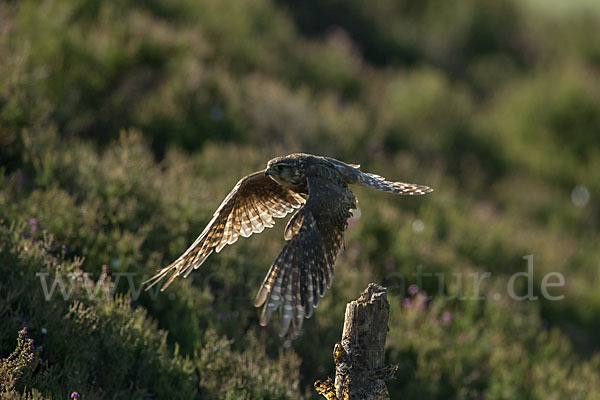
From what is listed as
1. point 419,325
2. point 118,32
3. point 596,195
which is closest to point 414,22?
point 596,195

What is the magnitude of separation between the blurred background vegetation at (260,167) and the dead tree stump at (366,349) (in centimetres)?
142

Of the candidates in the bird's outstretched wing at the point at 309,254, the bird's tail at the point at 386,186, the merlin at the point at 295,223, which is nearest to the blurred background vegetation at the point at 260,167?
the merlin at the point at 295,223

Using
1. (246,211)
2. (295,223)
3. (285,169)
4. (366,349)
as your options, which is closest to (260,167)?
(246,211)

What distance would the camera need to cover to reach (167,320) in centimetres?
609

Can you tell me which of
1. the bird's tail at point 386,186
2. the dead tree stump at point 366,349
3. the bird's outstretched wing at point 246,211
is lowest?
the dead tree stump at point 366,349

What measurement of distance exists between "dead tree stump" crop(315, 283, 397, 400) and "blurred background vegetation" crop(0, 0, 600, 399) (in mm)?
1421

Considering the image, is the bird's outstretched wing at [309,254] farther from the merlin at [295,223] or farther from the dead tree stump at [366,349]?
the dead tree stump at [366,349]

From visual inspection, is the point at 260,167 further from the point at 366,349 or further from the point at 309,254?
the point at 366,349

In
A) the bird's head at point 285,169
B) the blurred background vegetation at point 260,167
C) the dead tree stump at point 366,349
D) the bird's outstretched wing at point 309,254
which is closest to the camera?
the bird's outstretched wing at point 309,254

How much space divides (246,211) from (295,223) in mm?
1070

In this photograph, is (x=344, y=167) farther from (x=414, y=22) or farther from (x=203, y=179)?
(x=414, y=22)

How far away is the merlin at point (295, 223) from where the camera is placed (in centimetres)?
394

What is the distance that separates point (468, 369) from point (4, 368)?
428 centimetres

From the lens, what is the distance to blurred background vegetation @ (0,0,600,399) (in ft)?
18.1
